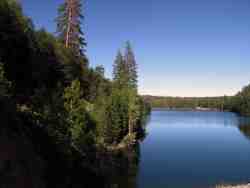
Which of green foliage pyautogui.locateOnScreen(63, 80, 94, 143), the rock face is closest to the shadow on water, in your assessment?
green foliage pyautogui.locateOnScreen(63, 80, 94, 143)

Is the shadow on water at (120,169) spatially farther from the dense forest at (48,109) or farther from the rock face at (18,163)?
the rock face at (18,163)

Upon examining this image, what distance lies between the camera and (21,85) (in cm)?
2231

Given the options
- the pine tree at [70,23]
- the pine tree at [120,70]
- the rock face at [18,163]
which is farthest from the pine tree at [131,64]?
the rock face at [18,163]

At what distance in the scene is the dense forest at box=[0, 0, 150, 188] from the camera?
12.4 m

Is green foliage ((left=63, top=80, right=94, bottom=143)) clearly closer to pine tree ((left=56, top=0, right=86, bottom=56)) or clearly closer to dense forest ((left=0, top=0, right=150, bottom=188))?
dense forest ((left=0, top=0, right=150, bottom=188))

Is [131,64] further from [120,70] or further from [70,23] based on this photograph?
[70,23]

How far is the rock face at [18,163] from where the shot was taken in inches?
402

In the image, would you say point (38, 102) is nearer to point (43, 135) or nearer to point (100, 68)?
point (43, 135)

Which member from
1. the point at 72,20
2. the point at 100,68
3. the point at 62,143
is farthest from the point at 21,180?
the point at 100,68

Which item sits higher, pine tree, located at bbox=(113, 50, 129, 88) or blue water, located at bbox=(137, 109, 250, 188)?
pine tree, located at bbox=(113, 50, 129, 88)

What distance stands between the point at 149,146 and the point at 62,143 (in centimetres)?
2584

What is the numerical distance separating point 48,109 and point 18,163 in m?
5.75

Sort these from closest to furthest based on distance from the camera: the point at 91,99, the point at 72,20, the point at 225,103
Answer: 1. the point at 72,20
2. the point at 91,99
3. the point at 225,103

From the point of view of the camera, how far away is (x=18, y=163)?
1123 centimetres
